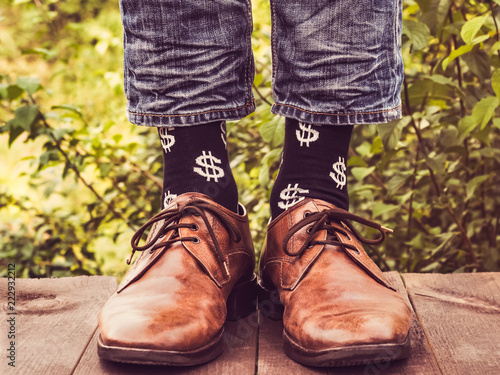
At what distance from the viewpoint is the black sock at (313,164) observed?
89 cm

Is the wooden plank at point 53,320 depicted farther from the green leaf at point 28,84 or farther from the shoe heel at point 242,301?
the green leaf at point 28,84

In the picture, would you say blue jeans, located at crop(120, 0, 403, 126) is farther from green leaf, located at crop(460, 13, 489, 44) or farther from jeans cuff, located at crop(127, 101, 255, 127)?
green leaf, located at crop(460, 13, 489, 44)

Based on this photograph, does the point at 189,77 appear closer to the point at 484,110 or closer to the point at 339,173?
the point at 339,173

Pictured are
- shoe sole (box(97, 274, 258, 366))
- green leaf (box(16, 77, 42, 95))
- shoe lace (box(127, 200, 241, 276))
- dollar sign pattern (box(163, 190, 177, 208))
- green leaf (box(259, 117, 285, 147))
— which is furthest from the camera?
green leaf (box(16, 77, 42, 95))

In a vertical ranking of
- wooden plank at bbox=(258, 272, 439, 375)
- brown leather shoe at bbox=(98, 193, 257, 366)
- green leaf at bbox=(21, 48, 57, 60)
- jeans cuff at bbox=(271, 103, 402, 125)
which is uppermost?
green leaf at bbox=(21, 48, 57, 60)

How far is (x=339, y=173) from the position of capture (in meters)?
0.91

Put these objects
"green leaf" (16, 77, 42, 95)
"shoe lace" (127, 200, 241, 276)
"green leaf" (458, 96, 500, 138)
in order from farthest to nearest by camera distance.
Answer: "green leaf" (16, 77, 42, 95) < "green leaf" (458, 96, 500, 138) < "shoe lace" (127, 200, 241, 276)

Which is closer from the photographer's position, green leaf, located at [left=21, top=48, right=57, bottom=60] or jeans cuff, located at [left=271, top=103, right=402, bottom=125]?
jeans cuff, located at [left=271, top=103, right=402, bottom=125]

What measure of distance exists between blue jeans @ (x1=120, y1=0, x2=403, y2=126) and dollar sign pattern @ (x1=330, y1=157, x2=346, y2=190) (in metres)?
0.09

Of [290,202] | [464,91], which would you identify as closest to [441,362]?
[290,202]

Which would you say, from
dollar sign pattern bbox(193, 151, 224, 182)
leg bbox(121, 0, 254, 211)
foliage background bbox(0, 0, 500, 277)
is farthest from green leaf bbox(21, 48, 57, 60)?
dollar sign pattern bbox(193, 151, 224, 182)

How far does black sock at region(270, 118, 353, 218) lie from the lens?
887mm

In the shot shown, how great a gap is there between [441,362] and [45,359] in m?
0.55

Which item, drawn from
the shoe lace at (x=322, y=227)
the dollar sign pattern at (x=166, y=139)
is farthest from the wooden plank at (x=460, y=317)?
the dollar sign pattern at (x=166, y=139)
